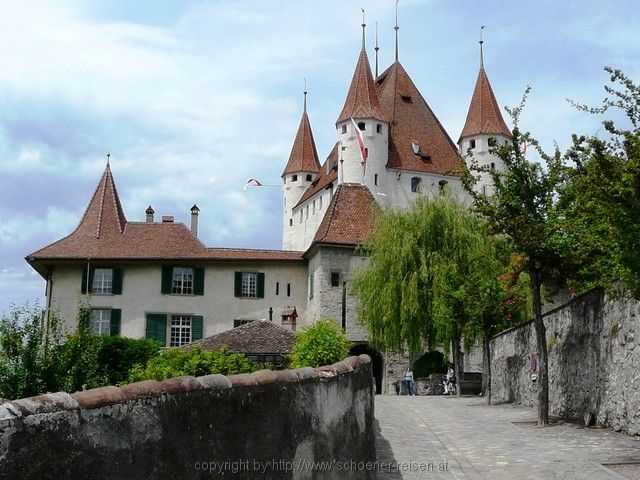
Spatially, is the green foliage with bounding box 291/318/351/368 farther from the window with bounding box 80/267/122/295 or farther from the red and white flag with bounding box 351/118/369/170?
the red and white flag with bounding box 351/118/369/170

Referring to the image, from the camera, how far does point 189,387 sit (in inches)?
187

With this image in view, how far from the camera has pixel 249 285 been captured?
47531mm

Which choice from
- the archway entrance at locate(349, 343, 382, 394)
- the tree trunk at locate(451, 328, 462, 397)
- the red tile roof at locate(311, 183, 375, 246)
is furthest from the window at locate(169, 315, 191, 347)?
the tree trunk at locate(451, 328, 462, 397)

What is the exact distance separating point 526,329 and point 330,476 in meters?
16.9

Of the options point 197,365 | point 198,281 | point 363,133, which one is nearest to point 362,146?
point 363,133

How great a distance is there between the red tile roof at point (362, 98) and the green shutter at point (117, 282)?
2158 cm

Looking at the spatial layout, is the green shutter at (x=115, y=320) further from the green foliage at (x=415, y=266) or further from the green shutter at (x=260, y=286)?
the green foliage at (x=415, y=266)

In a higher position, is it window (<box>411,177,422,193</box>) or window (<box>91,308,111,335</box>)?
window (<box>411,177,422,193</box>)

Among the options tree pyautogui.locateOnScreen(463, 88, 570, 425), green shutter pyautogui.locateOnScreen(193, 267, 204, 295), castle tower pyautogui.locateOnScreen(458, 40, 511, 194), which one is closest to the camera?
tree pyautogui.locateOnScreen(463, 88, 570, 425)

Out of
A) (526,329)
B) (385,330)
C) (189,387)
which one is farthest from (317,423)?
(385,330)

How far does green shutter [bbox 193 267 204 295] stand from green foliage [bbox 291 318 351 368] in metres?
Result: 25.9

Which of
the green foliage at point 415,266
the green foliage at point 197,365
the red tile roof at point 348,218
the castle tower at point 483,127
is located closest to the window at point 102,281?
the red tile roof at point 348,218

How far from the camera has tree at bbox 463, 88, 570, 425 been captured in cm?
1791

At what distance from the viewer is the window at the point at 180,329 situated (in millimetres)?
46812
